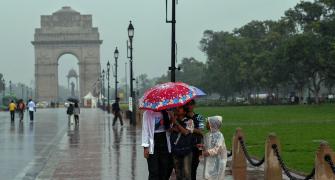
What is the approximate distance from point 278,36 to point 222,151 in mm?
79523

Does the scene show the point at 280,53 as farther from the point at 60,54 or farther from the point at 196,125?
the point at 60,54

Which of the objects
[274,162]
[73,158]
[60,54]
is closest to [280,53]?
[73,158]

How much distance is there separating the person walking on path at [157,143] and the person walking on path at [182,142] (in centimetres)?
12

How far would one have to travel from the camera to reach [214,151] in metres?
11.5

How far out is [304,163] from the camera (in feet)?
58.1

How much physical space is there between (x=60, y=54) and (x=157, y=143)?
150213 mm

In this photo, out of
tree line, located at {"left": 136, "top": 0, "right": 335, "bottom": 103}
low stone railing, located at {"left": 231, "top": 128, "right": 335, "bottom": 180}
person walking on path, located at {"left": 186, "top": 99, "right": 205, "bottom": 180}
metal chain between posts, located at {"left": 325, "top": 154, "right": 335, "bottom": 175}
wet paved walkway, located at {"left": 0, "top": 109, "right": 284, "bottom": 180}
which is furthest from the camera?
tree line, located at {"left": 136, "top": 0, "right": 335, "bottom": 103}

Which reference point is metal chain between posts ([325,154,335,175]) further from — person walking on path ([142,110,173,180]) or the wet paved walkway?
the wet paved walkway

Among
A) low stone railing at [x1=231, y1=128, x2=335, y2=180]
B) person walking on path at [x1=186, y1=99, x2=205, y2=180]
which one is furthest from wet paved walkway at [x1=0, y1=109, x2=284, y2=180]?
person walking on path at [x1=186, y1=99, x2=205, y2=180]

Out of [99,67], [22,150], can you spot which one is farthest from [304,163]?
[99,67]

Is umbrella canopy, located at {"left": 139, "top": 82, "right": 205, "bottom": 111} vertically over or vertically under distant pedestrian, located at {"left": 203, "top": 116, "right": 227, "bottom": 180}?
over

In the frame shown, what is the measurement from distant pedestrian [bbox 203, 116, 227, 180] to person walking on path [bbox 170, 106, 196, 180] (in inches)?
12.5

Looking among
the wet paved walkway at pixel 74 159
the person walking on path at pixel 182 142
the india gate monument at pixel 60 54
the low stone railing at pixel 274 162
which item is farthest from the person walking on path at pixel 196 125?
the india gate monument at pixel 60 54

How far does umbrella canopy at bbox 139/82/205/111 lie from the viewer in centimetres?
1106
